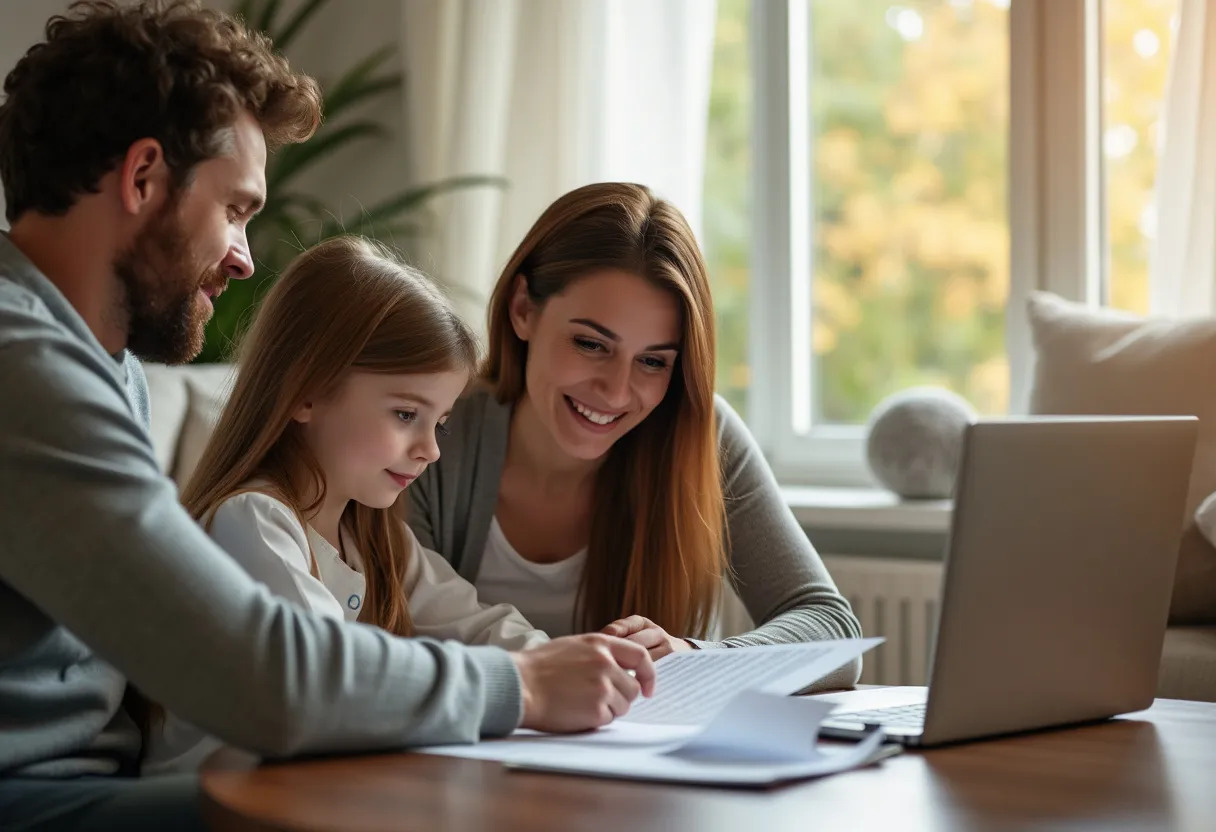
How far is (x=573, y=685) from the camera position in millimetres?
1112

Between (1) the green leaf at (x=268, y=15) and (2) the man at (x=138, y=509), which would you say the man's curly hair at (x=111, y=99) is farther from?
(1) the green leaf at (x=268, y=15)

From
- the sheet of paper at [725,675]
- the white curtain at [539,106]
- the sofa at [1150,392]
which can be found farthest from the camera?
the white curtain at [539,106]

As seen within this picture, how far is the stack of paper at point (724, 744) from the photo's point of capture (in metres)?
0.97

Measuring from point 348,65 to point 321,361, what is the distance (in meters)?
2.47

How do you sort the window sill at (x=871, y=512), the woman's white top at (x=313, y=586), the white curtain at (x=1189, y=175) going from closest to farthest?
the woman's white top at (x=313, y=586) < the white curtain at (x=1189, y=175) < the window sill at (x=871, y=512)

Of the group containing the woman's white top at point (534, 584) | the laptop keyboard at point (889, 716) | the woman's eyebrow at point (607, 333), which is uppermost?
the woman's eyebrow at point (607, 333)

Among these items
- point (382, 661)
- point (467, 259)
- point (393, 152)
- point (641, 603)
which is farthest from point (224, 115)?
point (393, 152)

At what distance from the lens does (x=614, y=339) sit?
1788 mm

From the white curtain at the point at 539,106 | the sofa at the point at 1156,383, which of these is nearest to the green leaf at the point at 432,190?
the white curtain at the point at 539,106

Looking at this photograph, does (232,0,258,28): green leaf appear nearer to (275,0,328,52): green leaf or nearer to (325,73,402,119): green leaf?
(275,0,328,52): green leaf

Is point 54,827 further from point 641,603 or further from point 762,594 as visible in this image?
point 762,594

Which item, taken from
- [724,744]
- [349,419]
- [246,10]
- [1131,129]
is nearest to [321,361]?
[349,419]

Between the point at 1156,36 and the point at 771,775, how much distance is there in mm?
2380

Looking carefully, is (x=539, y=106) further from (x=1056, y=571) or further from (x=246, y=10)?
(x=1056, y=571)
